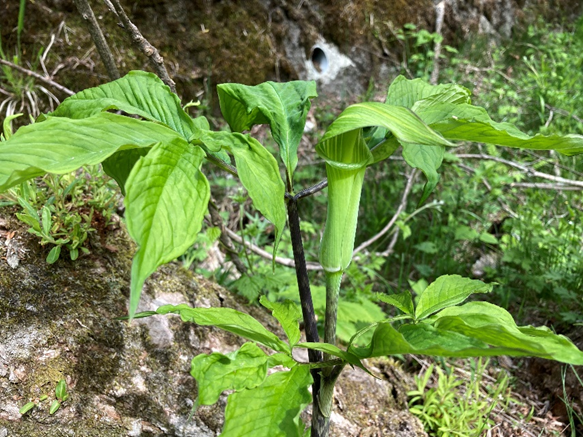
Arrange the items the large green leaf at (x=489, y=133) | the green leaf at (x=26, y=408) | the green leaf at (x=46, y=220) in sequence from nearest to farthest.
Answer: the large green leaf at (x=489, y=133) → the green leaf at (x=26, y=408) → the green leaf at (x=46, y=220)

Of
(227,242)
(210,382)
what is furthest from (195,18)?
(210,382)

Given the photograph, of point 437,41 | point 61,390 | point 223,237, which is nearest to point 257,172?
point 61,390

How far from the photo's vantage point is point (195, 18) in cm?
332

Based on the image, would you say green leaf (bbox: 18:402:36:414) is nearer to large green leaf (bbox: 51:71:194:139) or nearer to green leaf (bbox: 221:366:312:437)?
green leaf (bbox: 221:366:312:437)

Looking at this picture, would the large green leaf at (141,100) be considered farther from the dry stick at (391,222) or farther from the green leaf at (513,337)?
the dry stick at (391,222)

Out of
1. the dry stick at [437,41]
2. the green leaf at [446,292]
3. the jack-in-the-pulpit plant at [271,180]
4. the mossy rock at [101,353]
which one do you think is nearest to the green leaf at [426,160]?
the jack-in-the-pulpit plant at [271,180]

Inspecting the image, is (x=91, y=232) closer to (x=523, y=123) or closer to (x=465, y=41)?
(x=523, y=123)

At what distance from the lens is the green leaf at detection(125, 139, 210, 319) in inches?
22.5

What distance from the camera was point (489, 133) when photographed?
31.5 inches

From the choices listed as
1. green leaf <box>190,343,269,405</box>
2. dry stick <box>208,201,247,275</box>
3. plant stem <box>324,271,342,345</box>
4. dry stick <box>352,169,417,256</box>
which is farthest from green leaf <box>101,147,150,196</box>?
dry stick <box>352,169,417,256</box>

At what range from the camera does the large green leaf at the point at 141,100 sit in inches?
34.1

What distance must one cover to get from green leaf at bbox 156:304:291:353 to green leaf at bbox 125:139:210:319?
23cm

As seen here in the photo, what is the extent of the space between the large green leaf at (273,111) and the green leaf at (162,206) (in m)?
0.27

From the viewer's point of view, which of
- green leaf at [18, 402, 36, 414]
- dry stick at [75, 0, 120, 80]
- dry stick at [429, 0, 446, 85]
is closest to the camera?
green leaf at [18, 402, 36, 414]
